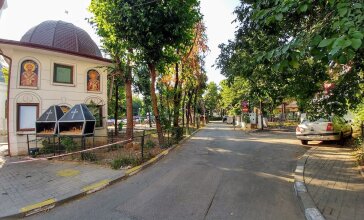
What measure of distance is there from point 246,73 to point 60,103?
10639 mm

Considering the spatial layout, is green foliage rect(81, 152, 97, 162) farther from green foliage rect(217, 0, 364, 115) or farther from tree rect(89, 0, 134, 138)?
green foliage rect(217, 0, 364, 115)

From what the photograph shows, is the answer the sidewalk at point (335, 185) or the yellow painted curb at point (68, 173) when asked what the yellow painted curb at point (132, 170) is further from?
the sidewalk at point (335, 185)

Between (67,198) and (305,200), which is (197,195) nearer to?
(305,200)

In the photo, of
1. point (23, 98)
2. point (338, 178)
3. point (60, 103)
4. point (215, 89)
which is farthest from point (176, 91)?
point (215, 89)

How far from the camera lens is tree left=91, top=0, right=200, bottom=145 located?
1116 centimetres

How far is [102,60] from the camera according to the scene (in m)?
16.9

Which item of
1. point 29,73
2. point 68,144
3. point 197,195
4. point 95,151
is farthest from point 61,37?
point 197,195

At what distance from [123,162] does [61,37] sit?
1140cm

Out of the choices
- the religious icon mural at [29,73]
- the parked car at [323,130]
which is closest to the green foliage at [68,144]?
the religious icon mural at [29,73]

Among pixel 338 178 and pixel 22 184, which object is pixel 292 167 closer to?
pixel 338 178

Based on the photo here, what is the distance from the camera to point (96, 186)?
7180mm

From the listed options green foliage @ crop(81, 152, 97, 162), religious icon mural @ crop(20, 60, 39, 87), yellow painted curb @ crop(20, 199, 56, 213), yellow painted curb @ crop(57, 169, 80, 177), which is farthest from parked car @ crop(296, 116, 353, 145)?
religious icon mural @ crop(20, 60, 39, 87)

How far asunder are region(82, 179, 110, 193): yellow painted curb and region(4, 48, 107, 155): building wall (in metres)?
8.04

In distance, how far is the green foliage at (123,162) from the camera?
365 inches
